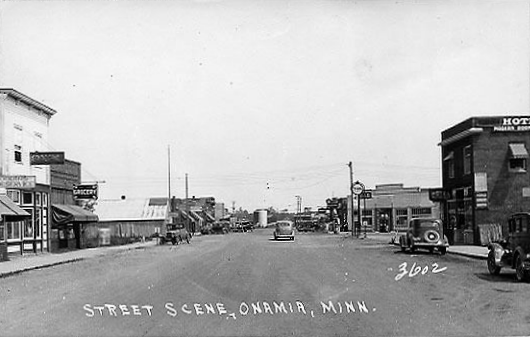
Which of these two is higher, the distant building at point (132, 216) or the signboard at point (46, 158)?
the signboard at point (46, 158)

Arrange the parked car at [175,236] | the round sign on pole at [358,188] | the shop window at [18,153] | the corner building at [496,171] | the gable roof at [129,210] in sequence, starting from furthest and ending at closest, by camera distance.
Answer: the gable roof at [129,210] < the round sign on pole at [358,188] < the parked car at [175,236] < the corner building at [496,171] < the shop window at [18,153]

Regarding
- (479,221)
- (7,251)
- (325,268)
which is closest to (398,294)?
(325,268)

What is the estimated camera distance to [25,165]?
117 ft

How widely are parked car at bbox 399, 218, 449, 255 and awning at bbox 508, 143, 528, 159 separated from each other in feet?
31.5

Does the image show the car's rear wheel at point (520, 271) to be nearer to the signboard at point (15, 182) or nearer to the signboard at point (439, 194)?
the signboard at point (15, 182)

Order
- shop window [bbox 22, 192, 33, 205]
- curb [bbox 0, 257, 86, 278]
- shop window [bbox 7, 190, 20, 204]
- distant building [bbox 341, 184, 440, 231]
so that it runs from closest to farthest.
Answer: curb [bbox 0, 257, 86, 278] → shop window [bbox 7, 190, 20, 204] → shop window [bbox 22, 192, 33, 205] → distant building [bbox 341, 184, 440, 231]

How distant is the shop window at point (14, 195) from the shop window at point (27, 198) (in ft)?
2.50

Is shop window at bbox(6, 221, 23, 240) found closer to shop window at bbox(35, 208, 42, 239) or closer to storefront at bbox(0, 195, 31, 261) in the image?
storefront at bbox(0, 195, 31, 261)

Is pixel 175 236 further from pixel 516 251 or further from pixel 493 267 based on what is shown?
pixel 516 251

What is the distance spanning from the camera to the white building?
33469 mm

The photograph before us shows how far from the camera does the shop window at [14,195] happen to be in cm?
3412

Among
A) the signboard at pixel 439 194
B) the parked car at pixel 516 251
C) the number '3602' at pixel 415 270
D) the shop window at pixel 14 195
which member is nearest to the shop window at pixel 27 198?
the shop window at pixel 14 195

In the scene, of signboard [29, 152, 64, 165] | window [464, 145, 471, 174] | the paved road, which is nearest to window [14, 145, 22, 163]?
signboard [29, 152, 64, 165]
